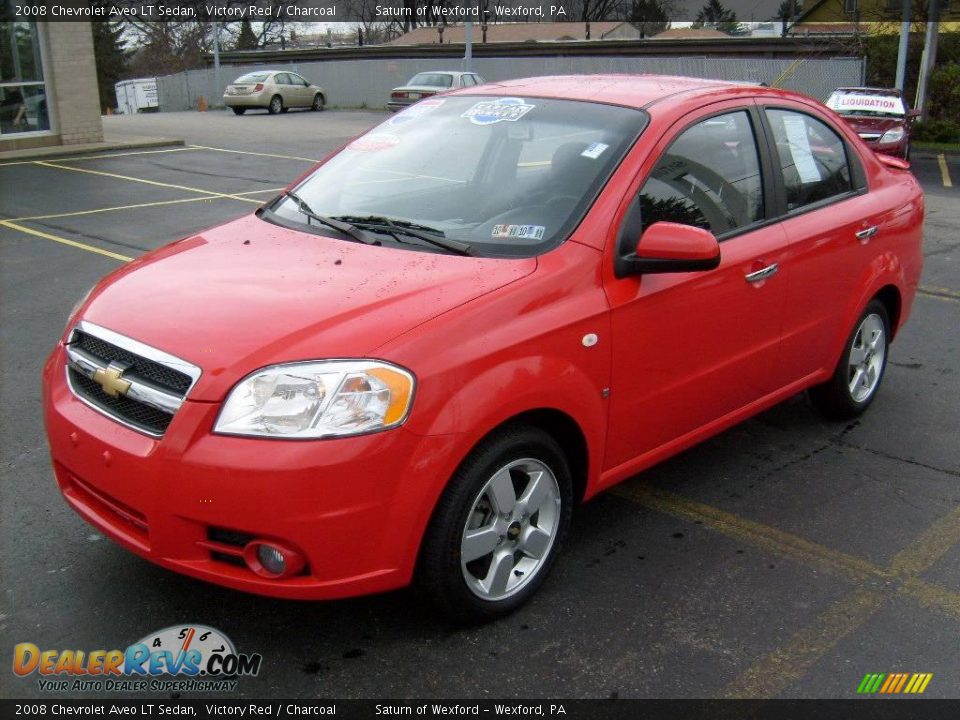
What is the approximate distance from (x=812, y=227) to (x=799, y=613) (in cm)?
190

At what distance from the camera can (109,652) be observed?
3.11 m

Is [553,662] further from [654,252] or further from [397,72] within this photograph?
[397,72]

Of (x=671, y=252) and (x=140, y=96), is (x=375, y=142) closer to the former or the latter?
(x=671, y=252)

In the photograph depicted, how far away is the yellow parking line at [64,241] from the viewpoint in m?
9.21

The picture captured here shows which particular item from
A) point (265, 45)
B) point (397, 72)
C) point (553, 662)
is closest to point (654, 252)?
point (553, 662)

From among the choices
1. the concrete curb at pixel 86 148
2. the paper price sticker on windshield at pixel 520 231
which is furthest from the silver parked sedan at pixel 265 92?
the paper price sticker on windshield at pixel 520 231

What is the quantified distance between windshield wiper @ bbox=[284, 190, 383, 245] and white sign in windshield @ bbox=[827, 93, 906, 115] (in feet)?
53.3

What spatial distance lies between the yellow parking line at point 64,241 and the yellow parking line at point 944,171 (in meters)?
13.6

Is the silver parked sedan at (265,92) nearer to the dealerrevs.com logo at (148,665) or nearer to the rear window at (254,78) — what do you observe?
the rear window at (254,78)

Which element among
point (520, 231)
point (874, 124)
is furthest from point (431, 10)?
point (520, 231)

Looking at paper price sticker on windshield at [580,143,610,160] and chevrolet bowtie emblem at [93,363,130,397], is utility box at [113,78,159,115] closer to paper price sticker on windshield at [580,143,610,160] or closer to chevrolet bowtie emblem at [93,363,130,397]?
paper price sticker on windshield at [580,143,610,160]

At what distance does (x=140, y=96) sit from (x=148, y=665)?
50.9 meters

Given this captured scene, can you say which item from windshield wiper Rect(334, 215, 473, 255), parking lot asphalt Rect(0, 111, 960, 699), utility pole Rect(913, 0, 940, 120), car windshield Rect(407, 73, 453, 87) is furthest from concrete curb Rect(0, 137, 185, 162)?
utility pole Rect(913, 0, 940, 120)

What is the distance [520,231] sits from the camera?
142 inches
